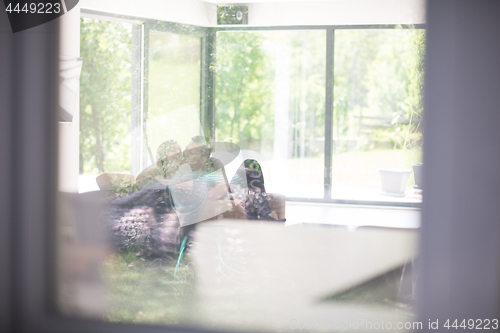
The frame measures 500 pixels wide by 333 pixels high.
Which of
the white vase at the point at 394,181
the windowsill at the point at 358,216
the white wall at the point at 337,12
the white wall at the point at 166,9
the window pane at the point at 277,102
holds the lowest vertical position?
the windowsill at the point at 358,216

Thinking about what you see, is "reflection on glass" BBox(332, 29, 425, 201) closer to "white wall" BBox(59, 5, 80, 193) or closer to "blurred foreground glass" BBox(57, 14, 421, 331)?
"blurred foreground glass" BBox(57, 14, 421, 331)

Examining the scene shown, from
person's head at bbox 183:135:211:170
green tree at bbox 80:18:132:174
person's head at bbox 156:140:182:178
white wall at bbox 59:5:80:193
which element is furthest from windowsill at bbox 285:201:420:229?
white wall at bbox 59:5:80:193

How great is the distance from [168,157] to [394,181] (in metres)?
0.90

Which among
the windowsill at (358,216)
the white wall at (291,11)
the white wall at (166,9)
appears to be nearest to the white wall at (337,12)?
the white wall at (291,11)

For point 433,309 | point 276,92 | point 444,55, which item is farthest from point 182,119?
point 433,309

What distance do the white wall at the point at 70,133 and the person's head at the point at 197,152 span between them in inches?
20.4

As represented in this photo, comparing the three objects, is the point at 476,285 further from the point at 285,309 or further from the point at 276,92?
the point at 276,92

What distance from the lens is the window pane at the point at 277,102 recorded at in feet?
5.31

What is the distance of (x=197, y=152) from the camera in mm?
1770

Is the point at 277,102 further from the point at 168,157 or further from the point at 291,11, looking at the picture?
the point at 168,157

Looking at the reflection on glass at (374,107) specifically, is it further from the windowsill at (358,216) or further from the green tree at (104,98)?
the green tree at (104,98)

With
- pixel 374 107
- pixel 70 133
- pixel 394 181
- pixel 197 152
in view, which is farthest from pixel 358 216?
pixel 70 133

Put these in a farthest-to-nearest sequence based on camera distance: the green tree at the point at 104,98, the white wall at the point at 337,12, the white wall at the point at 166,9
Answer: the green tree at the point at 104,98
the white wall at the point at 166,9
the white wall at the point at 337,12

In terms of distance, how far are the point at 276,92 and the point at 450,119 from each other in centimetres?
63
